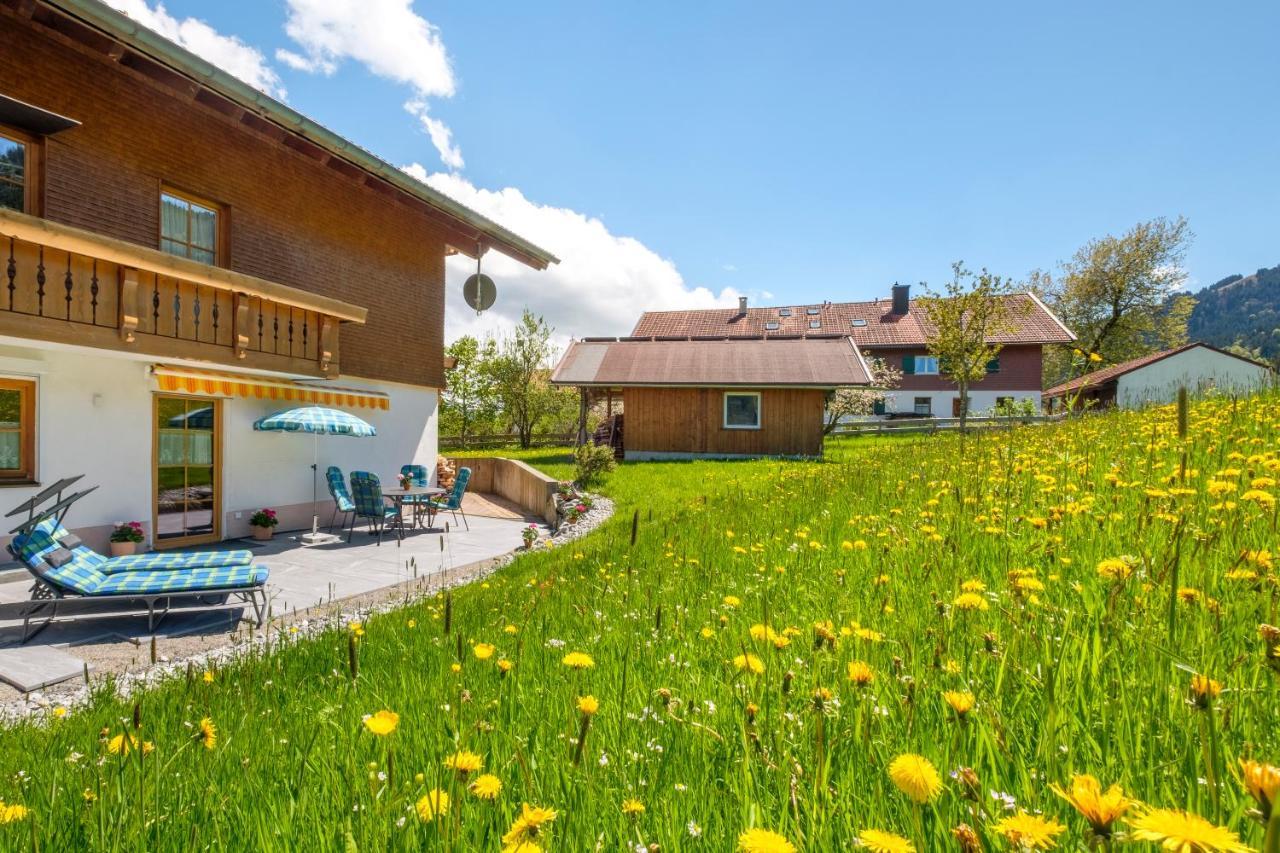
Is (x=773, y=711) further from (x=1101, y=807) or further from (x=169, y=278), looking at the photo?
(x=169, y=278)

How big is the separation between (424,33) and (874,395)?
33.5 metres

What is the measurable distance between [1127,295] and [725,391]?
37.3 m

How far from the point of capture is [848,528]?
4.48 m

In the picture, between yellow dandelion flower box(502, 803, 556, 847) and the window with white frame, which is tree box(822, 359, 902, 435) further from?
yellow dandelion flower box(502, 803, 556, 847)

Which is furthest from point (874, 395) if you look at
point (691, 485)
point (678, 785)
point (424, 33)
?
point (678, 785)

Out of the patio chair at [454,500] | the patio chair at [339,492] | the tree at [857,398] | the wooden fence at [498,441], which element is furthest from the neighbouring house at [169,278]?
the wooden fence at [498,441]

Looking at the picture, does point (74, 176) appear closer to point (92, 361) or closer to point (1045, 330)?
point (92, 361)

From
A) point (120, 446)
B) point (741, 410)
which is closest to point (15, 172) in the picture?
point (120, 446)

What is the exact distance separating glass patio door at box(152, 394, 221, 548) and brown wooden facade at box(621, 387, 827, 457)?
14621 millimetres

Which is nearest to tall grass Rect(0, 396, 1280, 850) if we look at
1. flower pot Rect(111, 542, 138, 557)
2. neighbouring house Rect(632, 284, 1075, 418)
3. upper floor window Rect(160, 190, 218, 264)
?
flower pot Rect(111, 542, 138, 557)

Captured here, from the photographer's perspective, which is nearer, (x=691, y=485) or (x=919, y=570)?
(x=919, y=570)

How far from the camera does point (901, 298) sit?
42156mm

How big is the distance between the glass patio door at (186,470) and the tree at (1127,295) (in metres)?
51.5

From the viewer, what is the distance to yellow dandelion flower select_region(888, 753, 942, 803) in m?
0.76
